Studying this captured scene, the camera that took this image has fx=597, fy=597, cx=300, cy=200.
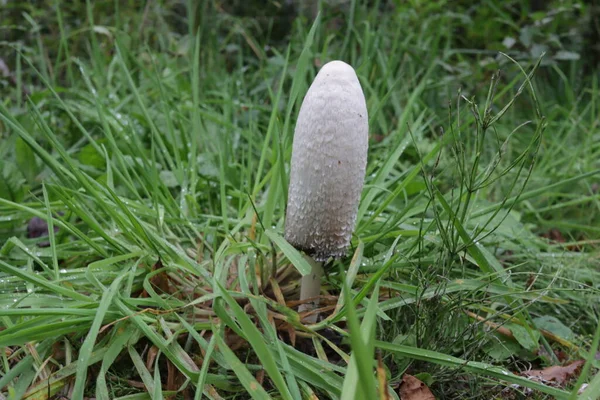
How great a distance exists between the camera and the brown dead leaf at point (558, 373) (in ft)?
4.87

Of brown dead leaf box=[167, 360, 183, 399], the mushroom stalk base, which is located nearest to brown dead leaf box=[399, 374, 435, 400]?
the mushroom stalk base

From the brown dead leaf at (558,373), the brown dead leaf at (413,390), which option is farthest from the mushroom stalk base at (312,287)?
the brown dead leaf at (558,373)

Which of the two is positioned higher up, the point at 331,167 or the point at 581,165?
the point at 331,167

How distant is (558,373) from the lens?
1499mm

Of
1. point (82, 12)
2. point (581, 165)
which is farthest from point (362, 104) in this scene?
point (82, 12)

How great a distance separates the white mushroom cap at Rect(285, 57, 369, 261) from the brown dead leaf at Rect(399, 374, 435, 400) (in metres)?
0.34

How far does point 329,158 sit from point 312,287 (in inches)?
16.2

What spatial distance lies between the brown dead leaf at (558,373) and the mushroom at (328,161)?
1.99 feet

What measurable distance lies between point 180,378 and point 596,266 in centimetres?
139

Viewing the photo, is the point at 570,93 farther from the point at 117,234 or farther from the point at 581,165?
the point at 117,234

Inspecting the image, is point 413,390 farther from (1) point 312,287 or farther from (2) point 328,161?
(2) point 328,161

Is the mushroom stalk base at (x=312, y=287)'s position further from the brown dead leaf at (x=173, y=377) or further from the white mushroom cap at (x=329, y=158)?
the brown dead leaf at (x=173, y=377)

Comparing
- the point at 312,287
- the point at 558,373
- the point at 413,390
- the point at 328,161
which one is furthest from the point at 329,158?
the point at 558,373

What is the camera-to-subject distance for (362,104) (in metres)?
1.27
